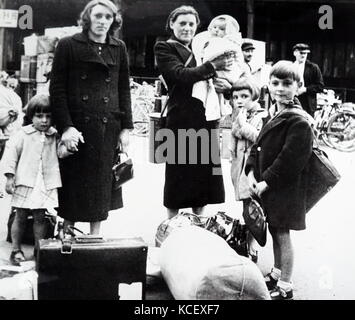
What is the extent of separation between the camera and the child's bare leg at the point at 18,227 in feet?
8.70

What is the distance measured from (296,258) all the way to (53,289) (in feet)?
3.97

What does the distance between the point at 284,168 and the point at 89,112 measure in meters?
0.92

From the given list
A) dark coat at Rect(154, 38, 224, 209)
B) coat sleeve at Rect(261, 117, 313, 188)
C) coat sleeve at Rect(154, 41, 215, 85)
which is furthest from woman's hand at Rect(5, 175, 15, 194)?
coat sleeve at Rect(261, 117, 313, 188)

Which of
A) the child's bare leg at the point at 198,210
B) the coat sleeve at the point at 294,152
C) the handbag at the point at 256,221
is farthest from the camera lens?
the child's bare leg at the point at 198,210

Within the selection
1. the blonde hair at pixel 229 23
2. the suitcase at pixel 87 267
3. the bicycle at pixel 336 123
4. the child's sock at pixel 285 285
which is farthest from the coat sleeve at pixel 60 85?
the bicycle at pixel 336 123

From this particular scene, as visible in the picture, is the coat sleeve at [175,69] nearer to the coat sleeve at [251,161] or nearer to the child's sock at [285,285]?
the coat sleeve at [251,161]

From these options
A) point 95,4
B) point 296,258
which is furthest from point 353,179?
point 95,4

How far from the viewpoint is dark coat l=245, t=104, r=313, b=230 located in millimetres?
2377

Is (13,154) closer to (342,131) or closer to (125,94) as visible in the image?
(125,94)

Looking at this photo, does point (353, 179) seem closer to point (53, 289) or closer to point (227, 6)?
point (227, 6)

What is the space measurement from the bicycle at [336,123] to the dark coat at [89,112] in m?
1.45
